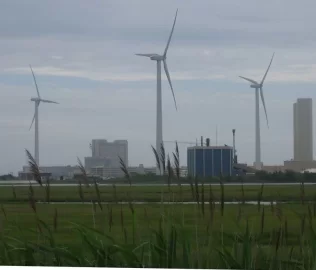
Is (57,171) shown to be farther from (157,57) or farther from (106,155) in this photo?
(157,57)

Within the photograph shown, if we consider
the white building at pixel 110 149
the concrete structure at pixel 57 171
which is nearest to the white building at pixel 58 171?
the concrete structure at pixel 57 171

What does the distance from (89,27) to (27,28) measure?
0.85 m

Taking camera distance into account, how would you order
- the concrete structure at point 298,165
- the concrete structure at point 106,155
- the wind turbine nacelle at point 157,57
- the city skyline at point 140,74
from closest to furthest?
the city skyline at point 140,74, the concrete structure at point 298,165, the concrete structure at point 106,155, the wind turbine nacelle at point 157,57

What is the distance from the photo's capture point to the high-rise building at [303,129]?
852 centimetres

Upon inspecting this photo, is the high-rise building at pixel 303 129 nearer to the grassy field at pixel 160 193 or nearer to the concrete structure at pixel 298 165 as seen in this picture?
the concrete structure at pixel 298 165

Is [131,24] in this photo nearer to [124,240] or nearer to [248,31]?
[248,31]

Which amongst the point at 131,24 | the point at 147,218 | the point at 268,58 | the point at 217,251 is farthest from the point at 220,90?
the point at 217,251

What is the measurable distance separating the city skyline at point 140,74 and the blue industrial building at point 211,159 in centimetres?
17

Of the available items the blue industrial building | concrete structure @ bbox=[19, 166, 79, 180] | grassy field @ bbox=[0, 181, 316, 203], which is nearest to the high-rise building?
grassy field @ bbox=[0, 181, 316, 203]

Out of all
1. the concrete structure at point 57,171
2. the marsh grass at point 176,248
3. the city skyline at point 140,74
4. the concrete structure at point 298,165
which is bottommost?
the marsh grass at point 176,248

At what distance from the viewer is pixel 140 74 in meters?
9.18

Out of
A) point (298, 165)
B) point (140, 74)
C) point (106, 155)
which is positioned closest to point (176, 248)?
point (106, 155)

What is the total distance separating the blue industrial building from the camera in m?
8.26

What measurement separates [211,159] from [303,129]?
1.16 m
